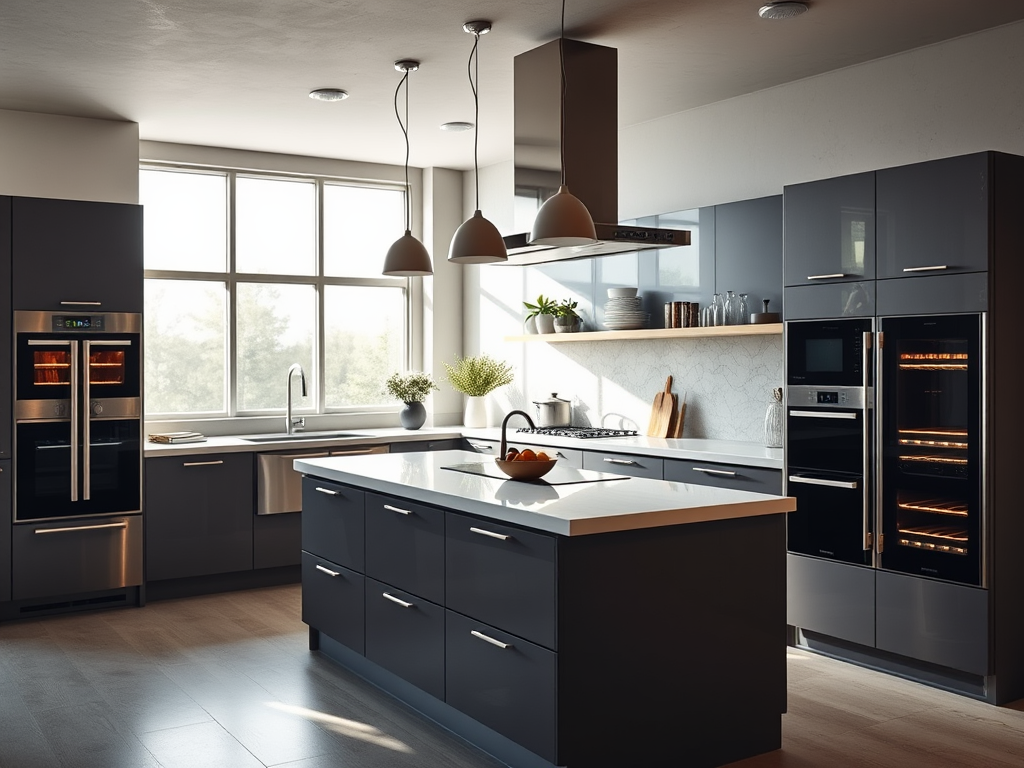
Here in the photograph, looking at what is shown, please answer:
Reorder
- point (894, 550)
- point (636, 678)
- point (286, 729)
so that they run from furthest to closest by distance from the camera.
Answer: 1. point (894, 550)
2. point (286, 729)
3. point (636, 678)

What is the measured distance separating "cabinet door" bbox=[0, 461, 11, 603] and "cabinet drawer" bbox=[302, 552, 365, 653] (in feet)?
5.87

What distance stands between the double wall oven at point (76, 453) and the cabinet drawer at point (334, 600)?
1535 millimetres

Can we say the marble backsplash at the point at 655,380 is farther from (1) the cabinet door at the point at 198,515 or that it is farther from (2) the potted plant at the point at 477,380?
(1) the cabinet door at the point at 198,515

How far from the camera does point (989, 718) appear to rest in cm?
373

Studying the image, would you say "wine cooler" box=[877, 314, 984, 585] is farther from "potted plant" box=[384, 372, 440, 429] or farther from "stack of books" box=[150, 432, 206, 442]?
"stack of books" box=[150, 432, 206, 442]

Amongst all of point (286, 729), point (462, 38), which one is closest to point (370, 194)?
point (462, 38)

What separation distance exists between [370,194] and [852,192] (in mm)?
4036

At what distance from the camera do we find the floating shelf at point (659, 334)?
198 inches

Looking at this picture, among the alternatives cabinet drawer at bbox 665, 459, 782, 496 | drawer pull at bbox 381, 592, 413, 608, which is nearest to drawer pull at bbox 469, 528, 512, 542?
drawer pull at bbox 381, 592, 413, 608

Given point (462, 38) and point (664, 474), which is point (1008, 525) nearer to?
point (664, 474)

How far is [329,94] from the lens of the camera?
17.6 feet

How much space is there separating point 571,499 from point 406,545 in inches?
31.8

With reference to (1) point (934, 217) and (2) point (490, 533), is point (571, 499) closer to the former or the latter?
(2) point (490, 533)

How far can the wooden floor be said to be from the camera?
11.0 ft
